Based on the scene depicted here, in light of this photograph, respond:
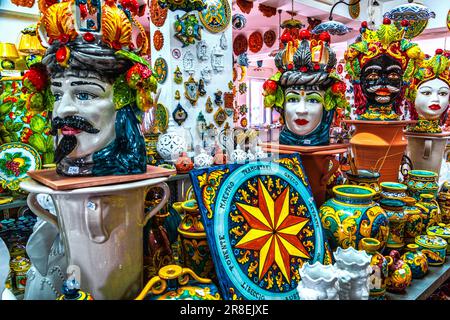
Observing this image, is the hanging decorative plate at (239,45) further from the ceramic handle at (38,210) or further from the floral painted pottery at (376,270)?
the ceramic handle at (38,210)

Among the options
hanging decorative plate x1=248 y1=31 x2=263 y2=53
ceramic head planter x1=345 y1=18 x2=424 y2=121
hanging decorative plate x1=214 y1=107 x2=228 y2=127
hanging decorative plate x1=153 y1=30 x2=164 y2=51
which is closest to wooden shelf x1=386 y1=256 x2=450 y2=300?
ceramic head planter x1=345 y1=18 x2=424 y2=121

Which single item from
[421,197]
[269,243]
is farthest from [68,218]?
[421,197]

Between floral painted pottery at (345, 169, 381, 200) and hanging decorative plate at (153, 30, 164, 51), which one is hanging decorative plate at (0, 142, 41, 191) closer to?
floral painted pottery at (345, 169, 381, 200)

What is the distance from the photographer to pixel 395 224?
5.93ft

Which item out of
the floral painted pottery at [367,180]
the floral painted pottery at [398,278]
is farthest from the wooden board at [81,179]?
the floral painted pottery at [367,180]

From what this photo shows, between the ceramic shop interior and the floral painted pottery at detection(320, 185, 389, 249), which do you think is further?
the floral painted pottery at detection(320, 185, 389, 249)

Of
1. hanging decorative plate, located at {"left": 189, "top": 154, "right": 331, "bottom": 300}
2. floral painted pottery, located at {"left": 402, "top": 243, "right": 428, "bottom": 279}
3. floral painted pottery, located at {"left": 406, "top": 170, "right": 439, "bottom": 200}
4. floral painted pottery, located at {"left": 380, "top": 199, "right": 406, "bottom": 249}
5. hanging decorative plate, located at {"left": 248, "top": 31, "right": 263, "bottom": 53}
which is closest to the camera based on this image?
hanging decorative plate, located at {"left": 189, "top": 154, "right": 331, "bottom": 300}

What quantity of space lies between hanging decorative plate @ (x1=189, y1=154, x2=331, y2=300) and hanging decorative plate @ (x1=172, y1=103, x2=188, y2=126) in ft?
8.90

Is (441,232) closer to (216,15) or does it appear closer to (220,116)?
(220,116)

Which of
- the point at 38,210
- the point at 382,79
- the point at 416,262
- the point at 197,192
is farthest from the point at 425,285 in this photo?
the point at 38,210

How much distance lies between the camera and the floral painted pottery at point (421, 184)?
2240 millimetres

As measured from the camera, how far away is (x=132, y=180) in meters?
1.23

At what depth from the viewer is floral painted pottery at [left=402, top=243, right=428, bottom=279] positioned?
1.67 meters

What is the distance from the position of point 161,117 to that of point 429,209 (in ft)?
9.51
